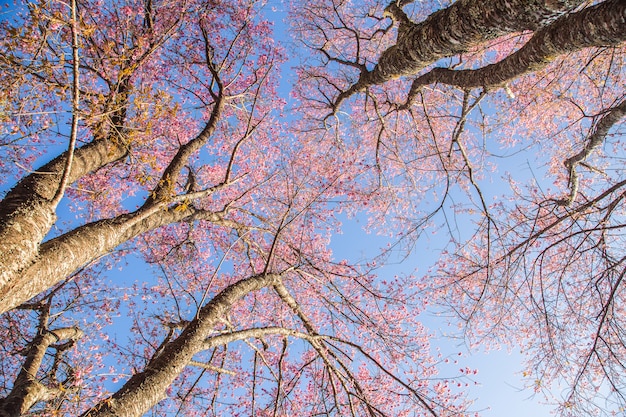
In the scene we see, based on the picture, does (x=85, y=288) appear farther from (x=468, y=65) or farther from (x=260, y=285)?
(x=468, y=65)

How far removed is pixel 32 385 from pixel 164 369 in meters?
2.23

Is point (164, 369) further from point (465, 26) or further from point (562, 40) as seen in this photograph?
point (562, 40)

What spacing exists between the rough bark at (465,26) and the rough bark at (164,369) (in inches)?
122

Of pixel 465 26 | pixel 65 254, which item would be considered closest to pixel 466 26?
pixel 465 26

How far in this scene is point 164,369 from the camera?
3.23m

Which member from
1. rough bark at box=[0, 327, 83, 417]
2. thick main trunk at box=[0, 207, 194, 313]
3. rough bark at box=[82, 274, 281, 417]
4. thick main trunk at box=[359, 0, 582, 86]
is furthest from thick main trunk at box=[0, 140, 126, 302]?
thick main trunk at box=[359, 0, 582, 86]

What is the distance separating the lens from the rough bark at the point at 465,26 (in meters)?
2.46

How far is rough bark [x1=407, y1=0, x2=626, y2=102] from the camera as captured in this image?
2.24m

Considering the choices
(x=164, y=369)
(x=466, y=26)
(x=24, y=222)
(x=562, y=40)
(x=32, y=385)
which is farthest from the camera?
(x=32, y=385)

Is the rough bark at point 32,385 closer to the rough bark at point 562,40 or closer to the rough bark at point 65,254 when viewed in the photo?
the rough bark at point 65,254


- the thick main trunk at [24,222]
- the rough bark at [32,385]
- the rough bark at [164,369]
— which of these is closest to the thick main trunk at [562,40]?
the thick main trunk at [24,222]

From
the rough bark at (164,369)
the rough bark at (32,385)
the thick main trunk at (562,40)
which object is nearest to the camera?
the thick main trunk at (562,40)

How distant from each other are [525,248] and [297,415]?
13.1 ft

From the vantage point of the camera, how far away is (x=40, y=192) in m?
2.96
